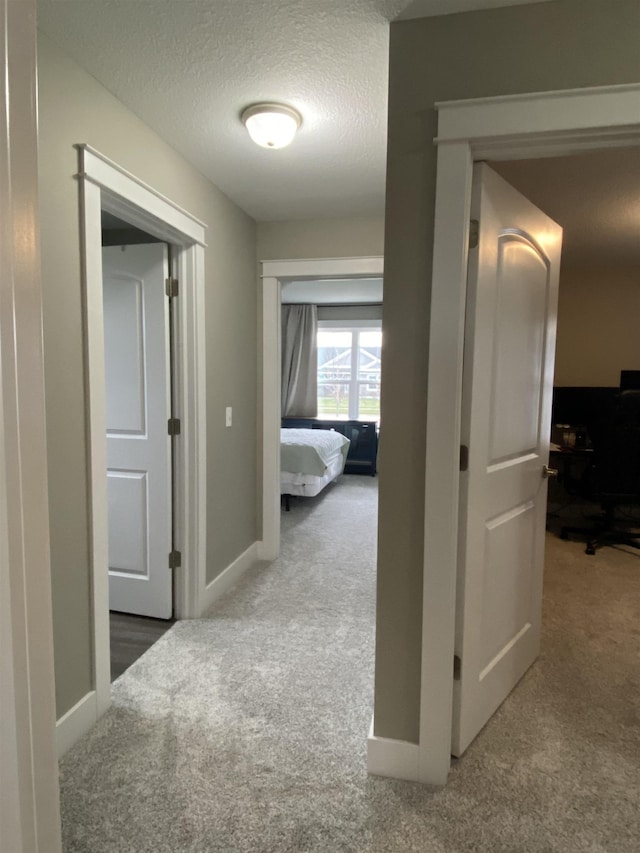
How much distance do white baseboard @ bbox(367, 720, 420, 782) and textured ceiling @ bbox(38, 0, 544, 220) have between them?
226 centimetres

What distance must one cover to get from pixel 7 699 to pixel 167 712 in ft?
4.64

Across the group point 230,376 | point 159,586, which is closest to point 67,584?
point 159,586

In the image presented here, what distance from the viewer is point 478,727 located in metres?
1.75

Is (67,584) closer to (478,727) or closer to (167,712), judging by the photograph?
(167,712)

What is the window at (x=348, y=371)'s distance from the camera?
704 cm

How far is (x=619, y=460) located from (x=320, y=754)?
309 centimetres

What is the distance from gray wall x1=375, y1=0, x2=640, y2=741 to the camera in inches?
51.4

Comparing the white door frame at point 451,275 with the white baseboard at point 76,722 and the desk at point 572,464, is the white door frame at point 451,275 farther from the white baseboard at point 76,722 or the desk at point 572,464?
the desk at point 572,464

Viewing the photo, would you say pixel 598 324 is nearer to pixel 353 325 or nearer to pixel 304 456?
pixel 304 456

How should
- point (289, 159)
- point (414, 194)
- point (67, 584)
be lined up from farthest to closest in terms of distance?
point (289, 159) → point (67, 584) → point (414, 194)

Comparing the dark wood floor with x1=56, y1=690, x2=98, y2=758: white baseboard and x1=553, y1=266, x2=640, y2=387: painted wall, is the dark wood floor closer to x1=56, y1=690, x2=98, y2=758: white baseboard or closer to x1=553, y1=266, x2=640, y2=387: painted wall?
x1=56, y1=690, x2=98, y2=758: white baseboard

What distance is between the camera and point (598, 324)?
14.6 feet

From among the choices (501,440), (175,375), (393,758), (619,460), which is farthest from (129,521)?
(619,460)

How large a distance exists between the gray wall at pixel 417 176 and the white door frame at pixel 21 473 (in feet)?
3.32
